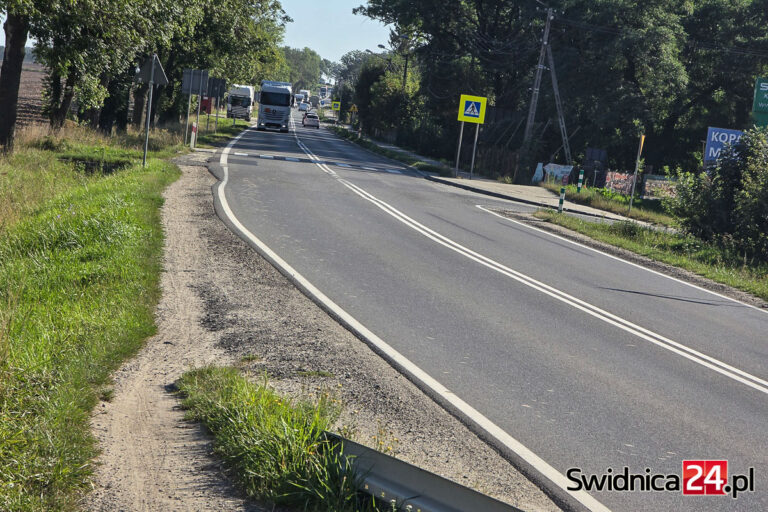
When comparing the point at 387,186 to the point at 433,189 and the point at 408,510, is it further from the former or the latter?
the point at 408,510

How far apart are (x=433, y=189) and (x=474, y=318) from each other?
724 inches

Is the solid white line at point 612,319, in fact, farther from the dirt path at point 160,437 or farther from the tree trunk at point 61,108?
the tree trunk at point 61,108

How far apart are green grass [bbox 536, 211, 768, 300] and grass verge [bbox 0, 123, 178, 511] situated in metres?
9.95

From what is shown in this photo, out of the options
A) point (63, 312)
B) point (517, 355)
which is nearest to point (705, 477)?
point (517, 355)

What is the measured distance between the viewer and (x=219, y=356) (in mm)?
6789

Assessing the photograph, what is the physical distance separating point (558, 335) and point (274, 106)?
173 feet

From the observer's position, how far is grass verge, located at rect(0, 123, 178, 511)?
171 inches

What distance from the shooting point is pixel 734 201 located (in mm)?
19391

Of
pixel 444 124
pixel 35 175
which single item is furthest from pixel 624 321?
pixel 444 124

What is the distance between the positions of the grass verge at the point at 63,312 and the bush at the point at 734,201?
517 inches

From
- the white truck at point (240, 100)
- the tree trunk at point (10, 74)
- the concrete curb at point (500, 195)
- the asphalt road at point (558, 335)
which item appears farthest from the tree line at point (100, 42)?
the white truck at point (240, 100)

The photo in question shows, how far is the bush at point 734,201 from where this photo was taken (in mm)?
18188

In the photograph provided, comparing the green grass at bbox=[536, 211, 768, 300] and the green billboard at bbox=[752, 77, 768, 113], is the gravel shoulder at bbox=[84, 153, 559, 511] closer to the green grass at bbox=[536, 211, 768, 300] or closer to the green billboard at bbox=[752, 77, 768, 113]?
the green grass at bbox=[536, 211, 768, 300]

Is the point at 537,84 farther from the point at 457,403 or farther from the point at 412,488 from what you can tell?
the point at 412,488
